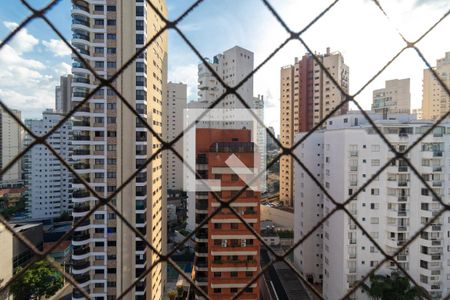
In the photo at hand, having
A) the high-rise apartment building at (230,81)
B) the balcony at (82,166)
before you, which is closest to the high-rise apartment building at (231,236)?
the balcony at (82,166)

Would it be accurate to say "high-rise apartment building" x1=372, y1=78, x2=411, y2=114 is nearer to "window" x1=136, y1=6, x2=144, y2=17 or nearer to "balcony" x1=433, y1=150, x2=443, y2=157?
"balcony" x1=433, y1=150, x2=443, y2=157

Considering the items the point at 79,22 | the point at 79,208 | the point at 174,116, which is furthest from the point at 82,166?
the point at 174,116

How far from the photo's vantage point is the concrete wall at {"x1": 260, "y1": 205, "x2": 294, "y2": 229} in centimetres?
1051

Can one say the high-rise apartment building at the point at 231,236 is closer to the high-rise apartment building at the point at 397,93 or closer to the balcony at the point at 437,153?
the balcony at the point at 437,153

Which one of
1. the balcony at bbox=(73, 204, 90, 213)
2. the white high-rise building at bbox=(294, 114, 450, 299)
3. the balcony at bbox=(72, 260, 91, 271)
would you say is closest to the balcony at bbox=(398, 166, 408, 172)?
the white high-rise building at bbox=(294, 114, 450, 299)

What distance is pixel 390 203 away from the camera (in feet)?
17.1

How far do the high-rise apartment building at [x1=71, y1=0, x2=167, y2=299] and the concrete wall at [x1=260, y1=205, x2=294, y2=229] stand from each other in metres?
6.69

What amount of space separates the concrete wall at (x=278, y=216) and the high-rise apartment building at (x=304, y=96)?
3.93 feet

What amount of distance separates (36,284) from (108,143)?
10.5ft

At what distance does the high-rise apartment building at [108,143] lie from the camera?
483cm

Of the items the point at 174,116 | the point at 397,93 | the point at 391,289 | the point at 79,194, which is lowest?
the point at 391,289

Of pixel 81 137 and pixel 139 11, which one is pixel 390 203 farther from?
pixel 139 11

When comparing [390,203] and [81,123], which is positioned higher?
[81,123]

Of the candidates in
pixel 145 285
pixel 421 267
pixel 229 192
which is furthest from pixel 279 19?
pixel 421 267
